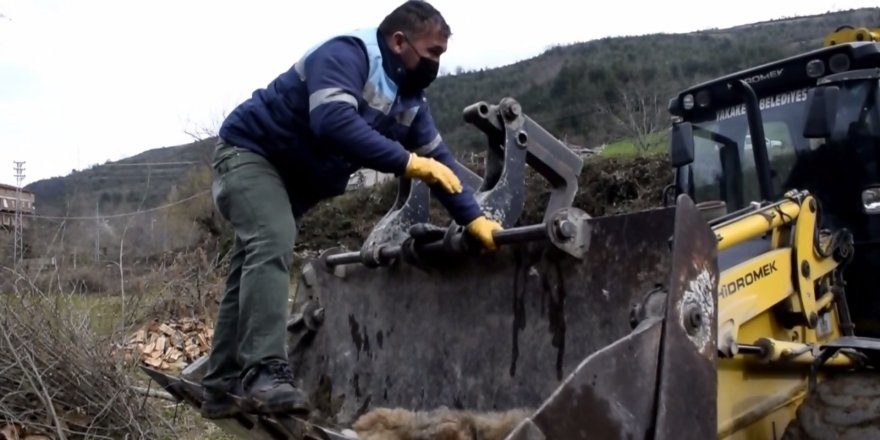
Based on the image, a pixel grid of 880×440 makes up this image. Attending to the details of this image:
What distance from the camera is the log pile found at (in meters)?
9.73

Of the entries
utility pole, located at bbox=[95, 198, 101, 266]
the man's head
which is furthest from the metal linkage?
utility pole, located at bbox=[95, 198, 101, 266]

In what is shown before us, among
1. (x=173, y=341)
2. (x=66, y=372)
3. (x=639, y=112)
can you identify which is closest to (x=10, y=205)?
(x=66, y=372)

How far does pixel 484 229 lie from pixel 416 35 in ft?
2.59

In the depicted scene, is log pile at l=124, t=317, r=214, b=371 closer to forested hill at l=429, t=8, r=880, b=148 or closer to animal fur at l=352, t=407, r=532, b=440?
animal fur at l=352, t=407, r=532, b=440

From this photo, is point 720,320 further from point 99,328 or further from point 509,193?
point 99,328

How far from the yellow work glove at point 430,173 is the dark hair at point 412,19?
50 centimetres

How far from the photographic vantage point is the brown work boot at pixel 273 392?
3557 millimetres

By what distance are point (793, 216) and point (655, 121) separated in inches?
1071

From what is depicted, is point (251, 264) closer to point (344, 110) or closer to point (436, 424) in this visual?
point (344, 110)

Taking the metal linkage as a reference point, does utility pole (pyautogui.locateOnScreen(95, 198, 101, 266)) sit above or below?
above

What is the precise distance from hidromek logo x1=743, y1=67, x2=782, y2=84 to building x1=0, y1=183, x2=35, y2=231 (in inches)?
200

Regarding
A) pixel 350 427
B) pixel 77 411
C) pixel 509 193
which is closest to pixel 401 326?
pixel 350 427

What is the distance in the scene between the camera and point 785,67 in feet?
16.9

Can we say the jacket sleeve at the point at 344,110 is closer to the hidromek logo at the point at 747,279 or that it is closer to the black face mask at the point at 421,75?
the black face mask at the point at 421,75
